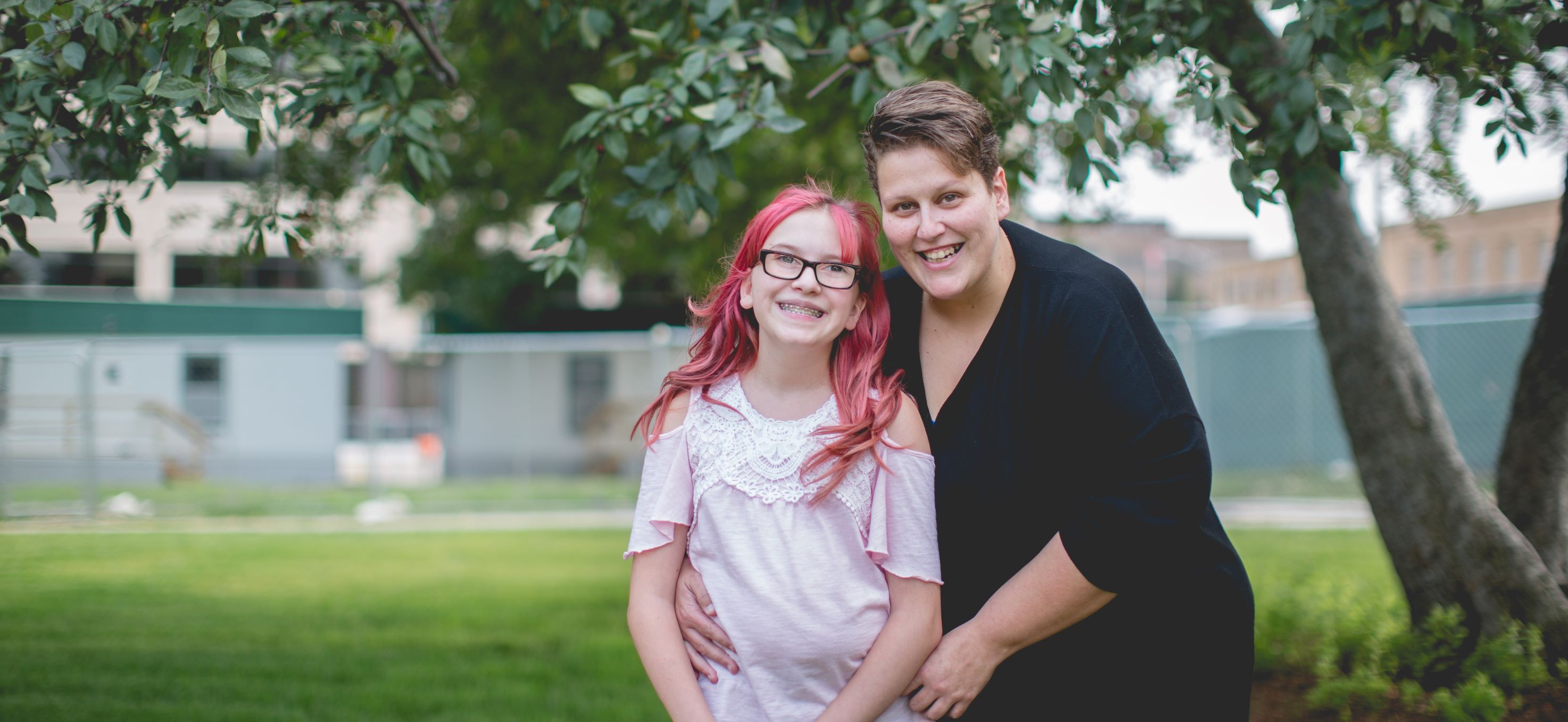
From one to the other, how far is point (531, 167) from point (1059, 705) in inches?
322

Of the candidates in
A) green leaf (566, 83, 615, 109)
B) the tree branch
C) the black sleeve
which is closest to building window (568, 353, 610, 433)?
the tree branch

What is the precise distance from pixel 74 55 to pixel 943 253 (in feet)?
6.80

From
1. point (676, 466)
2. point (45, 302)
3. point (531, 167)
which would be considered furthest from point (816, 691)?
point (45, 302)

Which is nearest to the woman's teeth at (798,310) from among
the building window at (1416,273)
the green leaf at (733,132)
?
the green leaf at (733,132)

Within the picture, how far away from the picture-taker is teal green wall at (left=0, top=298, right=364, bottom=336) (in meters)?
22.1

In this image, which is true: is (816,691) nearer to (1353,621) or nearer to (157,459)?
(1353,621)

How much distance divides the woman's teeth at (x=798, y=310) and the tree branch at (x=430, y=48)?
1.72 m

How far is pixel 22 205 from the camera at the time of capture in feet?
8.12

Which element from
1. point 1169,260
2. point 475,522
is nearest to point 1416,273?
point 1169,260

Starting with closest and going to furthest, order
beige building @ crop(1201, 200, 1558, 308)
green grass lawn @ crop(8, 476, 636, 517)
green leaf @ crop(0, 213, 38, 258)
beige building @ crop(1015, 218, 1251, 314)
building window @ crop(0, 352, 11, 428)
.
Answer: green leaf @ crop(0, 213, 38, 258), building window @ crop(0, 352, 11, 428), green grass lawn @ crop(8, 476, 636, 517), beige building @ crop(1201, 200, 1558, 308), beige building @ crop(1015, 218, 1251, 314)

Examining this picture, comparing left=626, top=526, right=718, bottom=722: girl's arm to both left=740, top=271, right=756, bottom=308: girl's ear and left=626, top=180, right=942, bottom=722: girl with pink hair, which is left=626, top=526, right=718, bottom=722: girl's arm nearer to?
left=626, top=180, right=942, bottom=722: girl with pink hair

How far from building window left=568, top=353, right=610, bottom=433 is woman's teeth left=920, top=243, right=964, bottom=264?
1932 centimetres

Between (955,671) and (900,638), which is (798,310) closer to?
(900,638)

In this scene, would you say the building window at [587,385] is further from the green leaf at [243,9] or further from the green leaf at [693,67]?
the green leaf at [243,9]
